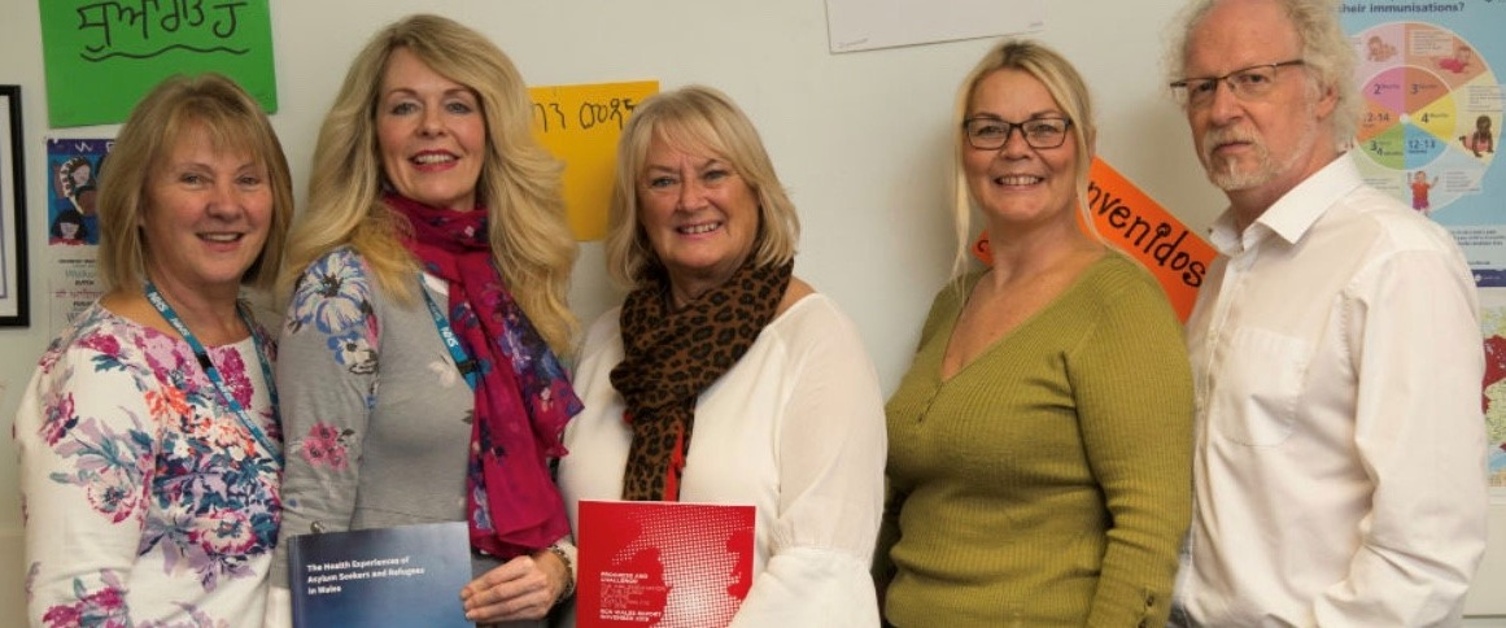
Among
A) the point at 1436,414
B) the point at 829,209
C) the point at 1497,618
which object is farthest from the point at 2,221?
the point at 1497,618

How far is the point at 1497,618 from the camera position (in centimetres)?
210

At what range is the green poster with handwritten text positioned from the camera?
2.13 m

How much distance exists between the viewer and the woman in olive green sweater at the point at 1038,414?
165 cm

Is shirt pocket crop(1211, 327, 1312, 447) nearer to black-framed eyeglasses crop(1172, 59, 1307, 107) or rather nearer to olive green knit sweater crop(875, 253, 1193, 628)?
olive green knit sweater crop(875, 253, 1193, 628)

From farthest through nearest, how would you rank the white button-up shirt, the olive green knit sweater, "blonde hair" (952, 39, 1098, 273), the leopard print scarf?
1. "blonde hair" (952, 39, 1098, 273)
2. the leopard print scarf
3. the olive green knit sweater
4. the white button-up shirt

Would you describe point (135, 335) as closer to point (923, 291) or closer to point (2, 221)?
point (2, 221)

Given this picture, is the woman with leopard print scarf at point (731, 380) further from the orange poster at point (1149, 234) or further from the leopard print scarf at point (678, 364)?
the orange poster at point (1149, 234)

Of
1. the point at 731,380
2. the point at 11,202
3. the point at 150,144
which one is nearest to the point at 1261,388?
the point at 731,380

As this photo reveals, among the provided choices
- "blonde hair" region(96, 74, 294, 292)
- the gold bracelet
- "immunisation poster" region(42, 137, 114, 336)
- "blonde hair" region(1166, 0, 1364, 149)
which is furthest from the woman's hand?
"blonde hair" region(1166, 0, 1364, 149)

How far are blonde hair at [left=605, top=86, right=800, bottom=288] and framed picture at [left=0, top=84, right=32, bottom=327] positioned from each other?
3.54 feet

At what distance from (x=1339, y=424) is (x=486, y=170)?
126cm

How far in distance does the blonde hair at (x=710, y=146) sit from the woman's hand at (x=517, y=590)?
53 centimetres

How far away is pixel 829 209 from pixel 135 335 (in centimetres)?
111

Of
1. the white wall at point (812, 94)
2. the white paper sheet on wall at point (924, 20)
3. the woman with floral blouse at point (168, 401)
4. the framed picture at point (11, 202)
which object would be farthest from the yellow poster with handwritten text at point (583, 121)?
the framed picture at point (11, 202)
